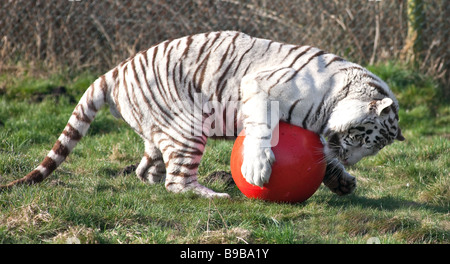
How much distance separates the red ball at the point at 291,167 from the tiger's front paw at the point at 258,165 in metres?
0.06

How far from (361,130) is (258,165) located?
87 centimetres

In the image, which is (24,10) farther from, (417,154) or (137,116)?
(417,154)

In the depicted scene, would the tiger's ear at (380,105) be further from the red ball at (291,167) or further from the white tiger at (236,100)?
the red ball at (291,167)

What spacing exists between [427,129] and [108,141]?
13.0 feet

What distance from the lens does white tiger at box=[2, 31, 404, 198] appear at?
4285 millimetres

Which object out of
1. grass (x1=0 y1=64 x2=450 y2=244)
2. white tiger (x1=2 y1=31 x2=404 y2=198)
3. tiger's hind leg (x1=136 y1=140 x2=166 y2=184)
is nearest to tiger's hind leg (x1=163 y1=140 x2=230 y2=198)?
white tiger (x1=2 y1=31 x2=404 y2=198)

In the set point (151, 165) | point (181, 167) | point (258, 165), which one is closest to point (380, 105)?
point (258, 165)

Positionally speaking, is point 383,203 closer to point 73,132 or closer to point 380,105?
point 380,105

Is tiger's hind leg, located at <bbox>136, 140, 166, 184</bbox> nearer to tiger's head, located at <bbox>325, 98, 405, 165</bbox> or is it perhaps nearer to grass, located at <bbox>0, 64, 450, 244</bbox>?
grass, located at <bbox>0, 64, 450, 244</bbox>

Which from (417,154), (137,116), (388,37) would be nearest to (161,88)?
(137,116)

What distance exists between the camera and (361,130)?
429 centimetres

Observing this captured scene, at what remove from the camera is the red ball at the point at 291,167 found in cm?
409

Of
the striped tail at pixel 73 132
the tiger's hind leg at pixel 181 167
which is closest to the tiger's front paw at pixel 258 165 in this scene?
the tiger's hind leg at pixel 181 167
